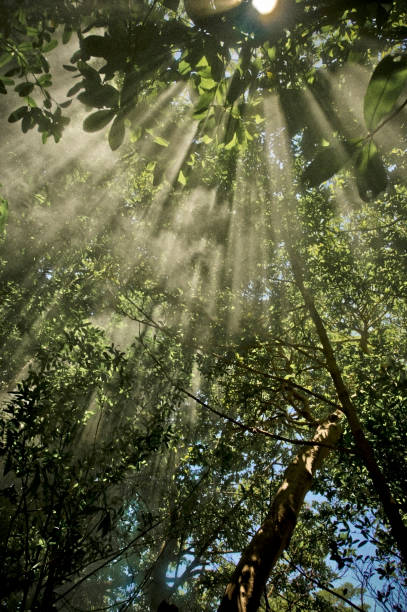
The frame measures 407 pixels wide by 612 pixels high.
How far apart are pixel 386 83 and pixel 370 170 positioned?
204 mm

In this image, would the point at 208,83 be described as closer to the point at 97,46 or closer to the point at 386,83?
the point at 97,46

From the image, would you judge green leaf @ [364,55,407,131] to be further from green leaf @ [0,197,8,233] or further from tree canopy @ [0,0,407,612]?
green leaf @ [0,197,8,233]

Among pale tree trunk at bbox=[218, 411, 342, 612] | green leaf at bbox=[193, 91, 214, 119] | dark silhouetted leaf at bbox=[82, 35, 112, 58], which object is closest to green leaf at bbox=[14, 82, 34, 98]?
dark silhouetted leaf at bbox=[82, 35, 112, 58]

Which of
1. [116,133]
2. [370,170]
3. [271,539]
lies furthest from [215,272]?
[370,170]

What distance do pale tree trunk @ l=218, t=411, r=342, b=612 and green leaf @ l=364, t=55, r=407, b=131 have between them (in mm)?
1288

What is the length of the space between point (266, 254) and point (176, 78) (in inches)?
178

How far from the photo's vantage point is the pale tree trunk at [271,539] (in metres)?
1.76

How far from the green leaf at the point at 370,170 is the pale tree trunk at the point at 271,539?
43.6 inches

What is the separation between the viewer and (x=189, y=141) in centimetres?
165

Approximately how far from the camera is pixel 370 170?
73 cm

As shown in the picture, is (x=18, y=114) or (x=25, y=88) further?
(x=18, y=114)

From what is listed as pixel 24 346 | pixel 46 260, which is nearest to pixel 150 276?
pixel 46 260

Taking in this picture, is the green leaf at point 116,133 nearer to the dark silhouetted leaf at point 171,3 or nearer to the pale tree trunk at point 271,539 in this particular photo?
the dark silhouetted leaf at point 171,3

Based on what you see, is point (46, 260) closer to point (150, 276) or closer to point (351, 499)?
point (150, 276)
